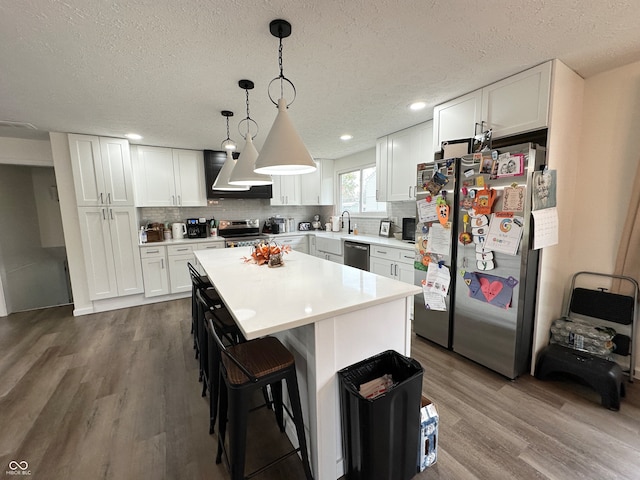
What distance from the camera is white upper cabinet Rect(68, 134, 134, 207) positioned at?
11.1 ft

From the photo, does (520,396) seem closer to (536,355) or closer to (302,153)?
(536,355)

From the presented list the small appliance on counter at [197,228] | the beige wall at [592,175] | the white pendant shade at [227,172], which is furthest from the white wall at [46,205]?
the beige wall at [592,175]

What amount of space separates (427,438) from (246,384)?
0.98 metres

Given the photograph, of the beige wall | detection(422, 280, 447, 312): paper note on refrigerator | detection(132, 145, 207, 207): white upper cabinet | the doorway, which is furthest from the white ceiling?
the doorway

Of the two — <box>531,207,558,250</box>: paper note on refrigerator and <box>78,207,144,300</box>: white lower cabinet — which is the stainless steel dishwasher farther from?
<box>78,207,144,300</box>: white lower cabinet

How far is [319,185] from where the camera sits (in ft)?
17.4

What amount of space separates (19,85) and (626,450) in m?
4.61

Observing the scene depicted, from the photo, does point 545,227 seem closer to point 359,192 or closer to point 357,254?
point 357,254

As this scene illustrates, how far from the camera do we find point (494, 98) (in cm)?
216

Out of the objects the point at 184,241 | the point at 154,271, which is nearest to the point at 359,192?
the point at 184,241

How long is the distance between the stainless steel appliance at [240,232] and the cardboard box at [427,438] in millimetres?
3569

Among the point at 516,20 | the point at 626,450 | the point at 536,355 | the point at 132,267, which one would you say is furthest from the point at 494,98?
the point at 132,267

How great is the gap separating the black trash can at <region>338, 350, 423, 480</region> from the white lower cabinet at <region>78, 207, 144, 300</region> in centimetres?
373

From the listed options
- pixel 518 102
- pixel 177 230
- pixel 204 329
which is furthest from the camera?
pixel 177 230
